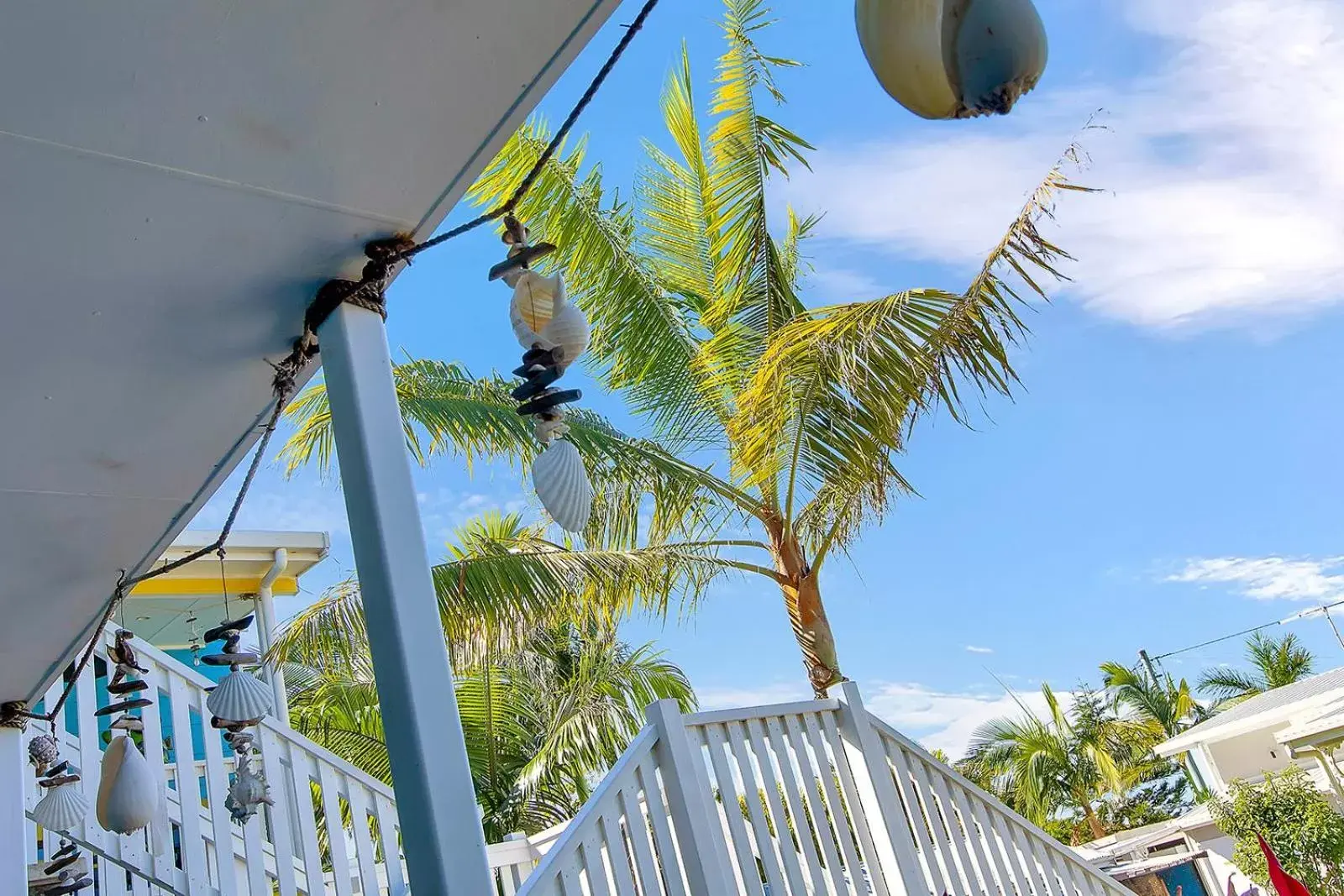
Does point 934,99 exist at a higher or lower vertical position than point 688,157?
lower

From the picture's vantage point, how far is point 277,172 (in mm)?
1427

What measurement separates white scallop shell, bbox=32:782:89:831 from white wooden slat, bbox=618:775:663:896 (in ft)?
5.71

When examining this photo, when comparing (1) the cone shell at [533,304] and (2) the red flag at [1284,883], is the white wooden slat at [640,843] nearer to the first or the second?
(1) the cone shell at [533,304]

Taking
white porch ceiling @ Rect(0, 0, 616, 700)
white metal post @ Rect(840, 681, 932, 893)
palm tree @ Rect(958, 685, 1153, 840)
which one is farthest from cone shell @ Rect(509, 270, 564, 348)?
palm tree @ Rect(958, 685, 1153, 840)

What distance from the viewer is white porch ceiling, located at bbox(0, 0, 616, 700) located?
121 centimetres

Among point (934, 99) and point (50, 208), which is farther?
point (50, 208)

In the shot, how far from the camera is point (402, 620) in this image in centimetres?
153

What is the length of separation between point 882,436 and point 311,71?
427 centimetres

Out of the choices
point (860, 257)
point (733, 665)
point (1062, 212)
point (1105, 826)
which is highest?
point (860, 257)

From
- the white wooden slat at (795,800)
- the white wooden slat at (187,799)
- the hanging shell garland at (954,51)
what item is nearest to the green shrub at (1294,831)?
the white wooden slat at (795,800)

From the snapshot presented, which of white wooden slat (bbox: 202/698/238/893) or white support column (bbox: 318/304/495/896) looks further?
white wooden slat (bbox: 202/698/238/893)

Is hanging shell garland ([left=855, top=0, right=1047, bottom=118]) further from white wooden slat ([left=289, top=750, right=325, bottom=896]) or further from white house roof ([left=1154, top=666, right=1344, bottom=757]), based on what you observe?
white house roof ([left=1154, top=666, right=1344, bottom=757])

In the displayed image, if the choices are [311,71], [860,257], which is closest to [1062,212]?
[311,71]

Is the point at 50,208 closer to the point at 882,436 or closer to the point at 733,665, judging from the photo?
the point at 882,436
